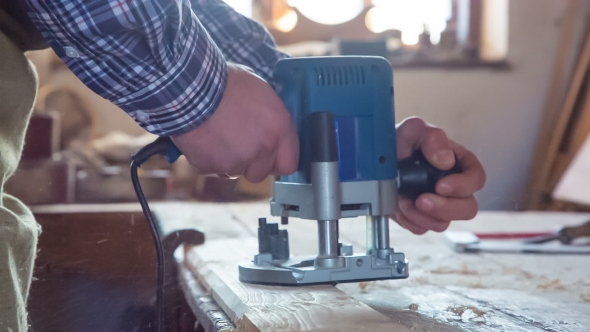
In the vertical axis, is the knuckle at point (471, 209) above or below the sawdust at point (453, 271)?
above

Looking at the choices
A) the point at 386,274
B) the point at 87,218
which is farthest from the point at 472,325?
the point at 87,218

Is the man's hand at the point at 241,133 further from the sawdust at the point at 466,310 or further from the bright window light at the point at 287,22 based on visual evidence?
the bright window light at the point at 287,22

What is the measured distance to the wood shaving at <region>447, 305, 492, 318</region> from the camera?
694 mm

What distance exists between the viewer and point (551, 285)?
86cm

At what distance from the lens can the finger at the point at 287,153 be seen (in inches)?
28.2

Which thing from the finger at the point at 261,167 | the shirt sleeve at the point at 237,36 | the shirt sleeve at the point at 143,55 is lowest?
the finger at the point at 261,167

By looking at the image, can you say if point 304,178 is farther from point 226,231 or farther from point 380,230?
point 226,231

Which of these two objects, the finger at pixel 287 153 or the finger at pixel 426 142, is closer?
the finger at pixel 287 153

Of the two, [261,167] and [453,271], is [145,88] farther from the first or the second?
[453,271]

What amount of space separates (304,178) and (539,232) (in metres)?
0.79

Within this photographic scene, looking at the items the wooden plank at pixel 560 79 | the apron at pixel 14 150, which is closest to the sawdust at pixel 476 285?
the apron at pixel 14 150

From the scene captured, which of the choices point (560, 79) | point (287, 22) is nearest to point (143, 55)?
point (287, 22)

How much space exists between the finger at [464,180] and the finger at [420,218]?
6cm

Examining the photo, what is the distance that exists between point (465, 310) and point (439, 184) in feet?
0.58
